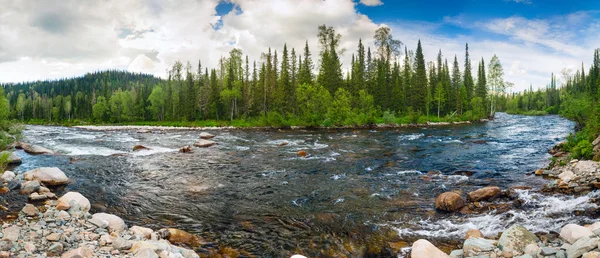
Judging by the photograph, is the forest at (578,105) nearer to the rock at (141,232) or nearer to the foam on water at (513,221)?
the foam on water at (513,221)

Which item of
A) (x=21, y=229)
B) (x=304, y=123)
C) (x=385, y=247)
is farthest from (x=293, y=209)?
(x=304, y=123)

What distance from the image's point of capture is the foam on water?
8883 millimetres

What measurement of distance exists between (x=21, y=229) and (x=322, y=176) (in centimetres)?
1169

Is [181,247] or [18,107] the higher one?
[18,107]

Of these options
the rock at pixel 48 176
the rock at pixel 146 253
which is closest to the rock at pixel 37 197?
the rock at pixel 48 176

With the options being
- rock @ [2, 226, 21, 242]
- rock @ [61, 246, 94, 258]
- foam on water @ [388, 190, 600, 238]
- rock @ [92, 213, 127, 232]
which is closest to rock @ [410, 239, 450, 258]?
foam on water @ [388, 190, 600, 238]

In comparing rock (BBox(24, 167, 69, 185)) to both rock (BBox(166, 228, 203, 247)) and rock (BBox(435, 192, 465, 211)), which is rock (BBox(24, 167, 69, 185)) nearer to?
rock (BBox(166, 228, 203, 247))

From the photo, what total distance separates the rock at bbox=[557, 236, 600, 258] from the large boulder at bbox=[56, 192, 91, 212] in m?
12.3

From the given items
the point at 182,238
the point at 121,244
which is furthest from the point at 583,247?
the point at 121,244

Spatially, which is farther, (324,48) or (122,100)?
(122,100)

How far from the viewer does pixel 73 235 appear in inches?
287

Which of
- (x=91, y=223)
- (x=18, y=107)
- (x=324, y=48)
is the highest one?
(x=324, y=48)

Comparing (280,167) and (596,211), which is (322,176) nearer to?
(280,167)

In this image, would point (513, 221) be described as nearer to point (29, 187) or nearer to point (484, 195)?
point (484, 195)
